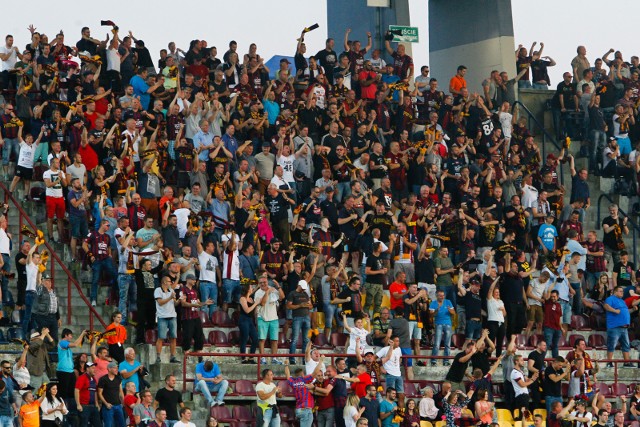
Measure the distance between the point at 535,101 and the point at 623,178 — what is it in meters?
3.55

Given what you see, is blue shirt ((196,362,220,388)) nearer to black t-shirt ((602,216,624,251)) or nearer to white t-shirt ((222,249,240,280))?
white t-shirt ((222,249,240,280))

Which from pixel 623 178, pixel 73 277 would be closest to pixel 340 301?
pixel 73 277

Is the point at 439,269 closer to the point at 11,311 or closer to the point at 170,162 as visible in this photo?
the point at 170,162

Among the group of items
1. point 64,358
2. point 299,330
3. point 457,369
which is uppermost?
point 299,330

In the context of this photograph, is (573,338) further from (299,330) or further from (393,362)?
(299,330)

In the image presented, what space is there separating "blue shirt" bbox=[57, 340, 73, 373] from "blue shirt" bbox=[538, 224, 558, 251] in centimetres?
1169

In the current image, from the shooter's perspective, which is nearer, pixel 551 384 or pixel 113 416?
pixel 113 416

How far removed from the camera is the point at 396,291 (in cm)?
3247

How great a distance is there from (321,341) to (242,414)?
3.02 metres

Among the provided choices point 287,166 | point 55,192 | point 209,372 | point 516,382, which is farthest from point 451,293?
point 55,192

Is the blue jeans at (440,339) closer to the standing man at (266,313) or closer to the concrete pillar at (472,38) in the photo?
the standing man at (266,313)

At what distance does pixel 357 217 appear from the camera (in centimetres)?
3397

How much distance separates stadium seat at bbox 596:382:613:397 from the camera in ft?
108

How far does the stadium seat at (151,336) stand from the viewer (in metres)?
30.2
